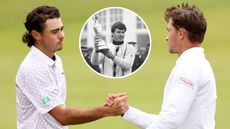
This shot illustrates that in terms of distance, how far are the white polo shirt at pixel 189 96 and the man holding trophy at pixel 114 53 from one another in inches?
59.9

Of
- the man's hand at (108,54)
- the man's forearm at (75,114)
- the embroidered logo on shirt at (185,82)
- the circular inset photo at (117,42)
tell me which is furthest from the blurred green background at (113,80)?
the embroidered logo on shirt at (185,82)

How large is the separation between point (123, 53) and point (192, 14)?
1.53 m

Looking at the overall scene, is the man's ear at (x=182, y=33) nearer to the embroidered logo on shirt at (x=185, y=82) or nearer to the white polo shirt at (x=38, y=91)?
the embroidered logo on shirt at (x=185, y=82)

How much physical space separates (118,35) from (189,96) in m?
1.71

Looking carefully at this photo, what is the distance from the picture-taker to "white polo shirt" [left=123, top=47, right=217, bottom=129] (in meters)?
2.42

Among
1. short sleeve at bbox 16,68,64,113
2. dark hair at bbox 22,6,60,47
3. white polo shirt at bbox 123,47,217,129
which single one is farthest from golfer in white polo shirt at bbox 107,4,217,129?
dark hair at bbox 22,6,60,47

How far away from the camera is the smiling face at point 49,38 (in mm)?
2857

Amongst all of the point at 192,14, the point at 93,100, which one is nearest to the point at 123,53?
the point at 93,100

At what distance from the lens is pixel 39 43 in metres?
2.86

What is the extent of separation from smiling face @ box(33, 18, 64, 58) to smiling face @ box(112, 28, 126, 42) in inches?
46.6

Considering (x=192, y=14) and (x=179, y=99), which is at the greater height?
(x=192, y=14)
